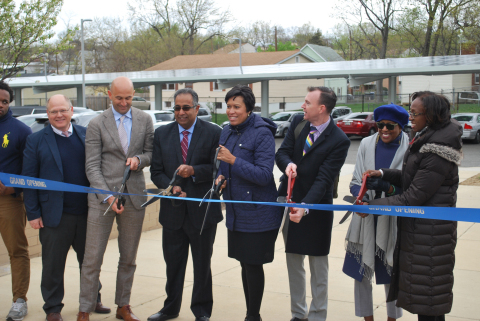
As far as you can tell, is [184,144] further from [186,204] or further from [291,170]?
[291,170]

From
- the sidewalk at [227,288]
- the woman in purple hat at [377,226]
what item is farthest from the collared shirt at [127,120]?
the woman in purple hat at [377,226]

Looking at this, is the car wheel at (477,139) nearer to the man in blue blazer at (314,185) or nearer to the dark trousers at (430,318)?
the man in blue blazer at (314,185)

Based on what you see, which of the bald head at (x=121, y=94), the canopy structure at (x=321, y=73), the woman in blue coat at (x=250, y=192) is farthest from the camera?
the canopy structure at (x=321, y=73)

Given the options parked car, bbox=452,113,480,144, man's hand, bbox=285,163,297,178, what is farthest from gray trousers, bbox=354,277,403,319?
parked car, bbox=452,113,480,144

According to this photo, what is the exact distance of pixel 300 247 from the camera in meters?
3.92

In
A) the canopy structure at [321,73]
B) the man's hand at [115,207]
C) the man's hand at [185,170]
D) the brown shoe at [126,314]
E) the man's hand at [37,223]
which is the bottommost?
the brown shoe at [126,314]

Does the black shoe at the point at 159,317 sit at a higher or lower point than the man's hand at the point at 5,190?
lower

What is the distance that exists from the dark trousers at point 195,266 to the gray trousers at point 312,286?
2.33 feet

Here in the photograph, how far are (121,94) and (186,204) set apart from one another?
106 cm

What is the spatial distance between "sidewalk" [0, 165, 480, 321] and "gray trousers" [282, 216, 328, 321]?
0.25 m

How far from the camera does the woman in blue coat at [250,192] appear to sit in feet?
12.5

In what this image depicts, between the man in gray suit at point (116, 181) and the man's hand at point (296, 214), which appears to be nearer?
the man's hand at point (296, 214)

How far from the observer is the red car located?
1011 inches

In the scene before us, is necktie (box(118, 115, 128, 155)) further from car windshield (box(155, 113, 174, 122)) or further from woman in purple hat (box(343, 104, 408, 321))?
car windshield (box(155, 113, 174, 122))
